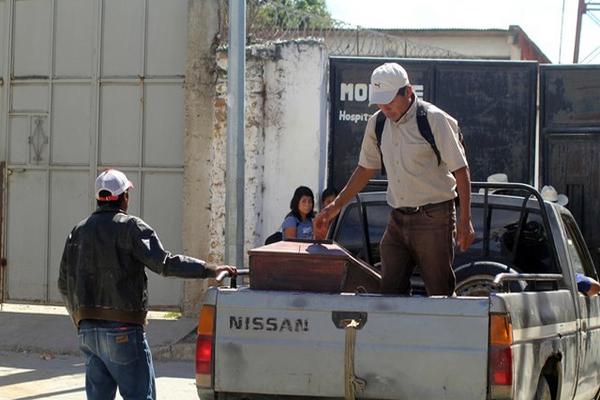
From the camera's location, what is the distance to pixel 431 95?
1166cm

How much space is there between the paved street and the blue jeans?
9.82 feet

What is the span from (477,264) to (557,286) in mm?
506

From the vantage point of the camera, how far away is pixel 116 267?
19.4ft

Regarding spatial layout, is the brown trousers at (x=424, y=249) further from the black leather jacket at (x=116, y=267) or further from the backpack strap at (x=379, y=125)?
the black leather jacket at (x=116, y=267)

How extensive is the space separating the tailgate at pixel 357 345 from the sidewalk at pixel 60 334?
5.72m

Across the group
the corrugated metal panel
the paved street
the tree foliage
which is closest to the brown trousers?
the paved street

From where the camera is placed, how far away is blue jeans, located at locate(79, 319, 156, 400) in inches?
230

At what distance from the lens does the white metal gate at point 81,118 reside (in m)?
12.5

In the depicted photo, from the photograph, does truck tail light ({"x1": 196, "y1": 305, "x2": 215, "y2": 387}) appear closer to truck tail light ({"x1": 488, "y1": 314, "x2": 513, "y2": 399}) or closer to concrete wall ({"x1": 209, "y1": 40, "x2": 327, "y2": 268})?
truck tail light ({"x1": 488, "y1": 314, "x2": 513, "y2": 399})

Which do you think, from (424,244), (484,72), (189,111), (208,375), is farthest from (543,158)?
(208,375)

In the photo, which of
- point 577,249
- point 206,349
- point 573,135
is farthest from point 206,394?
point 573,135

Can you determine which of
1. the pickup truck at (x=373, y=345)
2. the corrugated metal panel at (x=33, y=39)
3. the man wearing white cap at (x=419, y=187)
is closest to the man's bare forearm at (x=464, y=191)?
the man wearing white cap at (x=419, y=187)

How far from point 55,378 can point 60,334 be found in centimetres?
191

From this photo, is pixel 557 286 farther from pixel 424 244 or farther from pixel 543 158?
pixel 543 158
